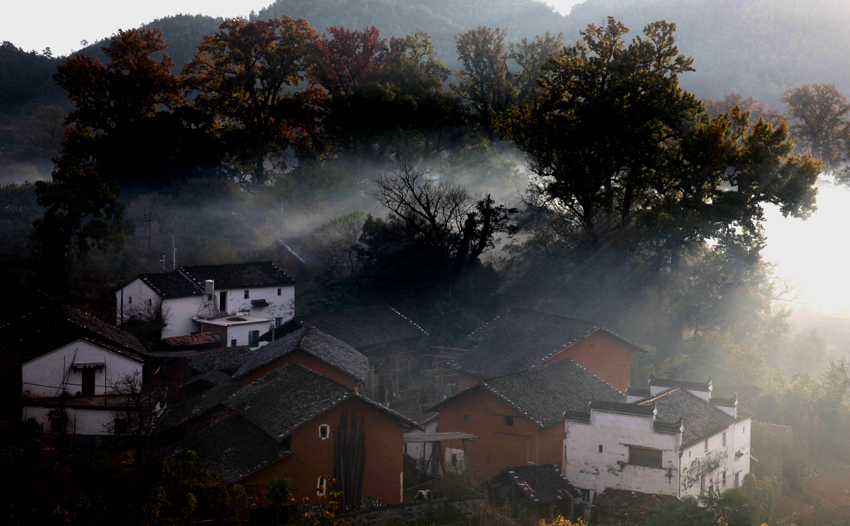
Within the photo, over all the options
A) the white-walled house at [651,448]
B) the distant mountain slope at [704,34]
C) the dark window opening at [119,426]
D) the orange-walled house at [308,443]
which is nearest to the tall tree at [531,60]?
the distant mountain slope at [704,34]

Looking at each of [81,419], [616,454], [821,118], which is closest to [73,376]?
[81,419]

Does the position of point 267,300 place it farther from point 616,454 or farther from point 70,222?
point 616,454

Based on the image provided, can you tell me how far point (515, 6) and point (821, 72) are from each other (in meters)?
49.8

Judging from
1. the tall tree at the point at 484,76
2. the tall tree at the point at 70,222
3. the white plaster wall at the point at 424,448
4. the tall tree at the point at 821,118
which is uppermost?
the tall tree at the point at 484,76

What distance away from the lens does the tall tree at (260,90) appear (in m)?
47.1

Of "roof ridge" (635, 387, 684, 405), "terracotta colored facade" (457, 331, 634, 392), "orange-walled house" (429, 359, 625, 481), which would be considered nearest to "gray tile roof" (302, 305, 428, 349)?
"terracotta colored facade" (457, 331, 634, 392)

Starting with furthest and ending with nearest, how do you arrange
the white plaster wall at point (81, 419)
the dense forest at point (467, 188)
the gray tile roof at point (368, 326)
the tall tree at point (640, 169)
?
the dense forest at point (467, 188) → the tall tree at point (640, 169) → the gray tile roof at point (368, 326) → the white plaster wall at point (81, 419)

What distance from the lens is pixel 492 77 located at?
1837 inches

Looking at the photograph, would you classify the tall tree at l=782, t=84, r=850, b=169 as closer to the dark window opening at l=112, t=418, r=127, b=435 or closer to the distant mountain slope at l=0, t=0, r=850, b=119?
the distant mountain slope at l=0, t=0, r=850, b=119

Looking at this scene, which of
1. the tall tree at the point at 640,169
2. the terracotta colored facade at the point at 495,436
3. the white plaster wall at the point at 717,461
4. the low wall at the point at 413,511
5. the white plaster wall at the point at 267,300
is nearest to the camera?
the low wall at the point at 413,511

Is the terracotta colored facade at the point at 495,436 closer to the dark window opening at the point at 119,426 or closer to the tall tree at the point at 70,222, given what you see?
the dark window opening at the point at 119,426

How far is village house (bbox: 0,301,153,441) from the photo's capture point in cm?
2509

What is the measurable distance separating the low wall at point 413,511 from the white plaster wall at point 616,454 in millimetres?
4541

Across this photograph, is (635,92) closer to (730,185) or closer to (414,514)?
(730,185)
